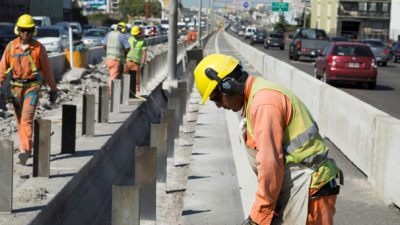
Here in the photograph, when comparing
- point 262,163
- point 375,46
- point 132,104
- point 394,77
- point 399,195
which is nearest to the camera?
point 262,163

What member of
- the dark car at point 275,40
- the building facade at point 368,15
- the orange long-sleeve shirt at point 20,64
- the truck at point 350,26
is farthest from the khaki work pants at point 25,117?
the building facade at point 368,15

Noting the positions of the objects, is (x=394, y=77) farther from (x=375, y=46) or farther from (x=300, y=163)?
(x=300, y=163)

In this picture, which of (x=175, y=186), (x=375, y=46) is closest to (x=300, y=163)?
(x=175, y=186)

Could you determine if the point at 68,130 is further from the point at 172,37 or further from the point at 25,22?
the point at 172,37

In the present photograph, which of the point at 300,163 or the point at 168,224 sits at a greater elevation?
the point at 300,163

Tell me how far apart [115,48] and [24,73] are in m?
5.51

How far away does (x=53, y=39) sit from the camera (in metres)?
25.3

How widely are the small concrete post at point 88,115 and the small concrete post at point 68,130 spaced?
3.24 feet

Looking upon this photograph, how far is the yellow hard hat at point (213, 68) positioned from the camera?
2779mm

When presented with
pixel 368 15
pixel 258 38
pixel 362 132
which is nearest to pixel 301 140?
pixel 362 132

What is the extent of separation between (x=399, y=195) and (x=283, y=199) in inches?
123

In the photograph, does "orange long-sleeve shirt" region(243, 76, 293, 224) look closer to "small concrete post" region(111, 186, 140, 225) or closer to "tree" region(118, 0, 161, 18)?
"small concrete post" region(111, 186, 140, 225)

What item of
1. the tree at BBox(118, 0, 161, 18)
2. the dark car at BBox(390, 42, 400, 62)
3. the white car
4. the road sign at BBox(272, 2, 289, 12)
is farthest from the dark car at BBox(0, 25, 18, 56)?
the tree at BBox(118, 0, 161, 18)

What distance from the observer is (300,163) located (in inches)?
108
